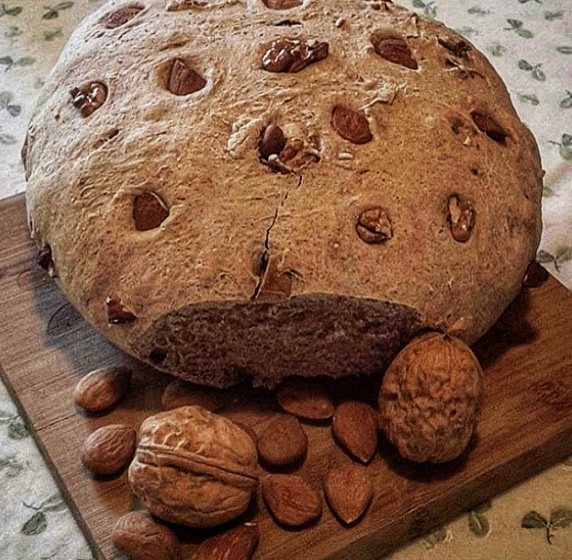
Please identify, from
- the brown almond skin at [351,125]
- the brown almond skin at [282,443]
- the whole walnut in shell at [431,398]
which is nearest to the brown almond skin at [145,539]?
the brown almond skin at [282,443]

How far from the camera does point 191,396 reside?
1.02 m

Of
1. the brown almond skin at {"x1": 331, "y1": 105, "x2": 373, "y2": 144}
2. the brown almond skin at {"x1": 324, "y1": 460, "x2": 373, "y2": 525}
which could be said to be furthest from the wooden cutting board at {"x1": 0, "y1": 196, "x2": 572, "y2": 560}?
the brown almond skin at {"x1": 331, "y1": 105, "x2": 373, "y2": 144}

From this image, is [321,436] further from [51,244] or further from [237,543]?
[51,244]

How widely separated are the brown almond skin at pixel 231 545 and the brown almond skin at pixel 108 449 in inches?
5.0

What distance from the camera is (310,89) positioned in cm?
102

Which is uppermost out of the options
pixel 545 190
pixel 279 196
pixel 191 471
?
pixel 279 196

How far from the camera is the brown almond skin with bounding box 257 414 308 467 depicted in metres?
0.96

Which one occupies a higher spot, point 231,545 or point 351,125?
point 351,125

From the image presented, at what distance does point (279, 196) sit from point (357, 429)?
25 centimetres

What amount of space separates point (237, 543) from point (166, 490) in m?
0.09

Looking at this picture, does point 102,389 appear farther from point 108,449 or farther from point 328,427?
point 328,427

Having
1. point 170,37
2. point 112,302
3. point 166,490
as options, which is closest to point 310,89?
point 170,37

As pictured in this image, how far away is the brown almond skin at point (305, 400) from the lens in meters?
1.00

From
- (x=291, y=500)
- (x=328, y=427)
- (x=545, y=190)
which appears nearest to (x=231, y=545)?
(x=291, y=500)
